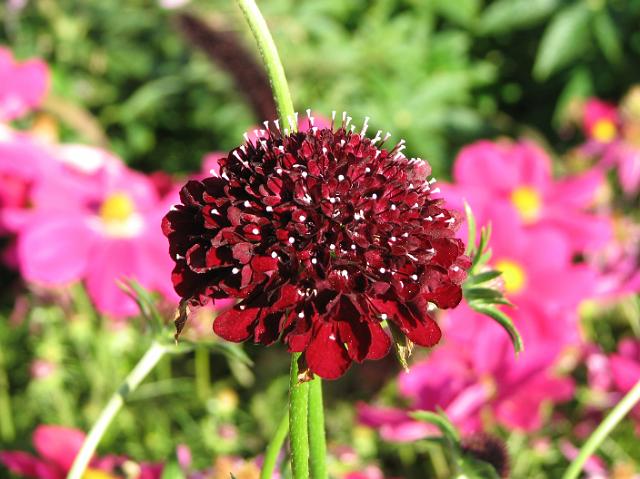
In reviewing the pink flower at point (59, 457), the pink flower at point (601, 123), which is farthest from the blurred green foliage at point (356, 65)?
the pink flower at point (59, 457)

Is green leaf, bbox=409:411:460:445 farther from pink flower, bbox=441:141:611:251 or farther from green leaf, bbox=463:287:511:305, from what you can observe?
pink flower, bbox=441:141:611:251

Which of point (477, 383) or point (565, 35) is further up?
point (565, 35)

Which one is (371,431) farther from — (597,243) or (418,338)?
(418,338)

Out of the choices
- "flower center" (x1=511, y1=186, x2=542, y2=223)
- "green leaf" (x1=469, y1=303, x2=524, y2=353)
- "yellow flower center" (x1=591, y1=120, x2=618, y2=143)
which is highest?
"yellow flower center" (x1=591, y1=120, x2=618, y2=143)

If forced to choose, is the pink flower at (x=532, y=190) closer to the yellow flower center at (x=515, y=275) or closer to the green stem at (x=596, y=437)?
the yellow flower center at (x=515, y=275)

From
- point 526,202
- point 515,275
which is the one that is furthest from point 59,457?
point 526,202

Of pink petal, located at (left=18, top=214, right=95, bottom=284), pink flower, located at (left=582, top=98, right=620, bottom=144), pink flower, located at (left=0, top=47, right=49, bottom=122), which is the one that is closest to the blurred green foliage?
pink flower, located at (left=582, top=98, right=620, bottom=144)

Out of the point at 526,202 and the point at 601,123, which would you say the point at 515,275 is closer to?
the point at 526,202

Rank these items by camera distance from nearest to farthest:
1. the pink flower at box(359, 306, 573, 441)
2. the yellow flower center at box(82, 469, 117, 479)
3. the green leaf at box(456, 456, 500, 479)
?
1. the green leaf at box(456, 456, 500, 479)
2. the yellow flower center at box(82, 469, 117, 479)
3. the pink flower at box(359, 306, 573, 441)
